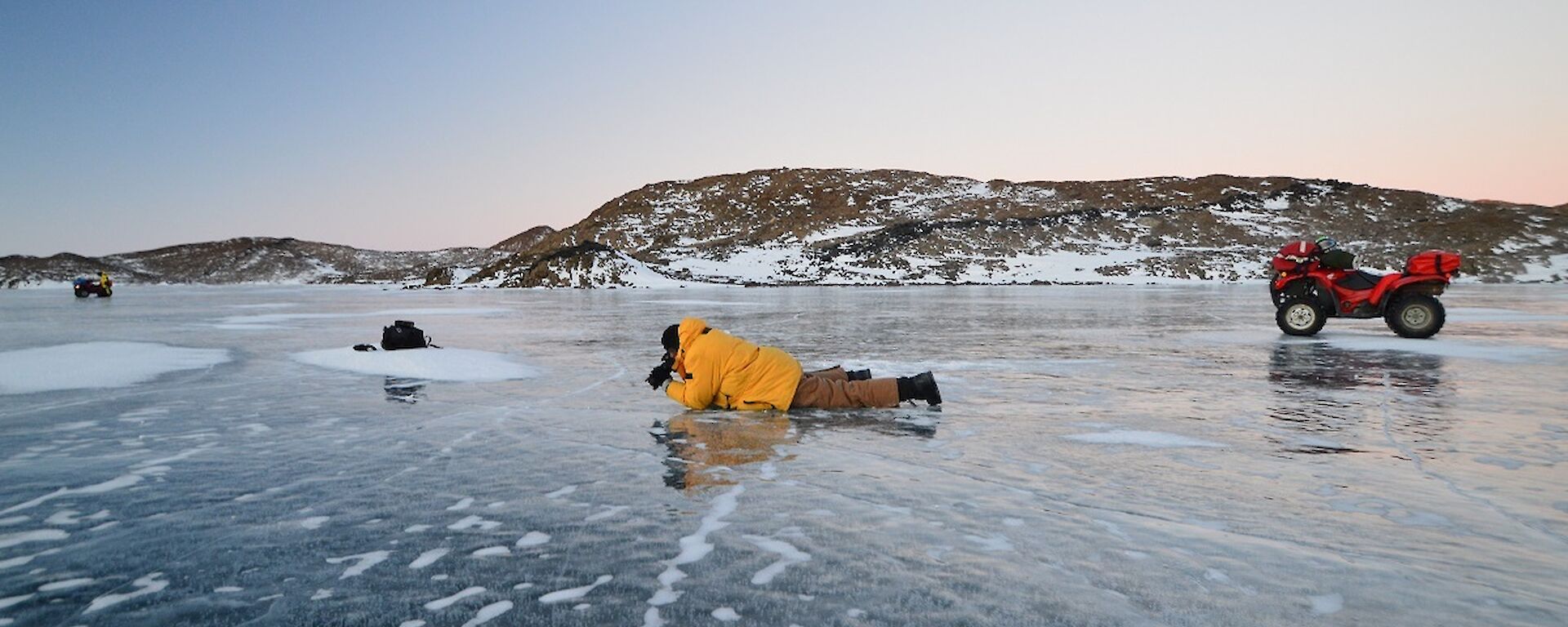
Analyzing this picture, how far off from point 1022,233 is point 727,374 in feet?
353

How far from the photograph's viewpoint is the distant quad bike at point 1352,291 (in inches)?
613

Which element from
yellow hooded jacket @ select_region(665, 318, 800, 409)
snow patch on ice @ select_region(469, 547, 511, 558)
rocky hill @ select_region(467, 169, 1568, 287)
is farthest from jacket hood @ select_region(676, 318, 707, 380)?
rocky hill @ select_region(467, 169, 1568, 287)

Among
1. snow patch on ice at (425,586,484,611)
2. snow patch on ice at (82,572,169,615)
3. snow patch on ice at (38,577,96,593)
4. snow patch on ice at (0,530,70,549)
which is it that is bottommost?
snow patch on ice at (0,530,70,549)

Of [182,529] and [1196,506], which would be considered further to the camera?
[1196,506]

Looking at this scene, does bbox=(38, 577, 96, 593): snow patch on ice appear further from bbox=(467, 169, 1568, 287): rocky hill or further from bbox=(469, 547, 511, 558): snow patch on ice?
bbox=(467, 169, 1568, 287): rocky hill

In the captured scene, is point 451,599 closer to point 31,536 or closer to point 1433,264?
point 31,536

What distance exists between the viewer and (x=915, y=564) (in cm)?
390

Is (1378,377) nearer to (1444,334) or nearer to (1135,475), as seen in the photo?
(1135,475)

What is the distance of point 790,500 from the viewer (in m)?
5.11

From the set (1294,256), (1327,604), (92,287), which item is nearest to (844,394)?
(1327,604)

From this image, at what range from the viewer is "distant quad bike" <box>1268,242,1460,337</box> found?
15.6 metres

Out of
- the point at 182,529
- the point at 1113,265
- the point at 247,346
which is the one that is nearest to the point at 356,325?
the point at 247,346

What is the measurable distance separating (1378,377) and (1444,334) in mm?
8292

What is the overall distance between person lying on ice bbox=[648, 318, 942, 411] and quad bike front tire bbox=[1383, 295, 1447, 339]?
1242 cm
